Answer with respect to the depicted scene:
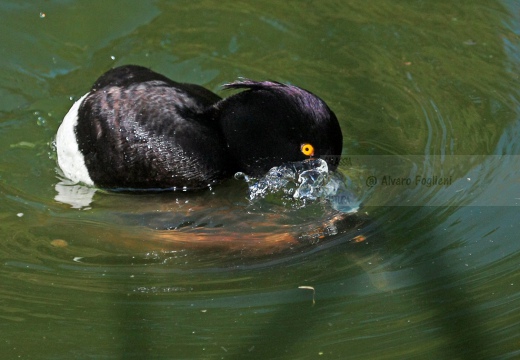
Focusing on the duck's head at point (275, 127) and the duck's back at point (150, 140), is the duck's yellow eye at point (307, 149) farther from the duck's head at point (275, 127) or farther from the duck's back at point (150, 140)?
the duck's back at point (150, 140)

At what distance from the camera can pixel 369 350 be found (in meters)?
3.58

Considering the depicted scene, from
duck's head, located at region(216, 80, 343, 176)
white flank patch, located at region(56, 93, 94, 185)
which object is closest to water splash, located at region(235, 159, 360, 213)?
duck's head, located at region(216, 80, 343, 176)

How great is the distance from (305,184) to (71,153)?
171cm

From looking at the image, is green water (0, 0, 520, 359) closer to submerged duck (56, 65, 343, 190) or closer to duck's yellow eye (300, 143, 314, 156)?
submerged duck (56, 65, 343, 190)

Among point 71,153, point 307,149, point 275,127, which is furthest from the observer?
point 71,153

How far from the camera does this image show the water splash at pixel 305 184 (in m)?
5.05

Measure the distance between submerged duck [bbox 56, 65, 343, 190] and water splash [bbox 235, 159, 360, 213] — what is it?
52 millimetres

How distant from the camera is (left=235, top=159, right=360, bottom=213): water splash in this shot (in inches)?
199

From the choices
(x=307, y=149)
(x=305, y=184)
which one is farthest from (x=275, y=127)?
(x=305, y=184)

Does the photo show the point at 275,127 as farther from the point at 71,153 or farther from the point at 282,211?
the point at 71,153

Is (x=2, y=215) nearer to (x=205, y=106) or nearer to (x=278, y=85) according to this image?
(x=205, y=106)

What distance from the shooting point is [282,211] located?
5.05 metres

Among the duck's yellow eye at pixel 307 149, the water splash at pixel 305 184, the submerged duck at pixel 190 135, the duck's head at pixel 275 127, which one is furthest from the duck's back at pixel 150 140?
the duck's yellow eye at pixel 307 149

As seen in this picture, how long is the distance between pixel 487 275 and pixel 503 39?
3.35 meters
